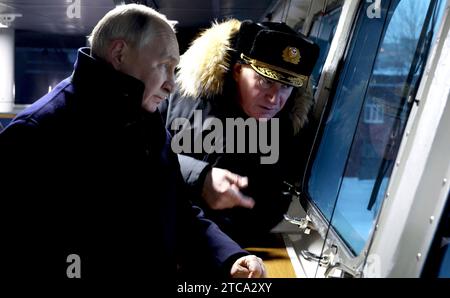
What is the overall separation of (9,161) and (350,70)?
1.40 m

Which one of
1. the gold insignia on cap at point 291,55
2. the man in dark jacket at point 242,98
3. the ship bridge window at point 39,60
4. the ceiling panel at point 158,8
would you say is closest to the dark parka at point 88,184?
the man in dark jacket at point 242,98

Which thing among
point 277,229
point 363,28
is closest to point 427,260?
point 277,229

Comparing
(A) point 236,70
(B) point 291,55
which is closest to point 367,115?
(B) point 291,55

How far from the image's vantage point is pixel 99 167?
92cm

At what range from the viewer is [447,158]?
2.84 ft

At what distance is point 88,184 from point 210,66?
2.34ft

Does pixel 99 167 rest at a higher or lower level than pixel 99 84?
lower

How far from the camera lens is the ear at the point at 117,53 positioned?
935 mm

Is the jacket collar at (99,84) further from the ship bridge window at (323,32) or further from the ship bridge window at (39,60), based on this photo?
the ship bridge window at (39,60)

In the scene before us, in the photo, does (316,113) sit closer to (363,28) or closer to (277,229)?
(363,28)

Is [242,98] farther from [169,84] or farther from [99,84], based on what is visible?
[99,84]

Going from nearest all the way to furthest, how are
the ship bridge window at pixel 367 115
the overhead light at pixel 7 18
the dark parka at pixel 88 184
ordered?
the dark parka at pixel 88 184, the ship bridge window at pixel 367 115, the overhead light at pixel 7 18

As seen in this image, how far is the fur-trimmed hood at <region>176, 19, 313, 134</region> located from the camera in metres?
1.48

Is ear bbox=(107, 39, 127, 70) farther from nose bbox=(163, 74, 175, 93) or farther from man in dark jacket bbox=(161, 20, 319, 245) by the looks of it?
man in dark jacket bbox=(161, 20, 319, 245)
